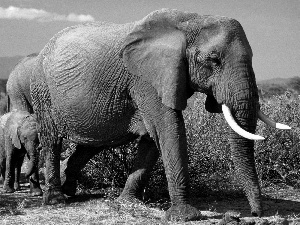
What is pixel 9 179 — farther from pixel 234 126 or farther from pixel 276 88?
pixel 276 88

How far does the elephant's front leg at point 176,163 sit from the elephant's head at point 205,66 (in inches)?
8.2

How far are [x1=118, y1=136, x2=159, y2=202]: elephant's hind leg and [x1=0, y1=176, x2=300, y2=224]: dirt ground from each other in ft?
1.22

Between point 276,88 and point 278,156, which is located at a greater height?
point 278,156

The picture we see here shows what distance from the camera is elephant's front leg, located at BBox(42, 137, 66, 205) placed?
8273mm

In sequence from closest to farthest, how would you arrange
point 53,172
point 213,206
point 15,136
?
point 213,206
point 53,172
point 15,136

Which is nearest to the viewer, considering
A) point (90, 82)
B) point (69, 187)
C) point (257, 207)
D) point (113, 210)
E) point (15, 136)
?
point (257, 207)

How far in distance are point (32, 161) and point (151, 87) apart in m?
2.82

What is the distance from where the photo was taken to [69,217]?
714 cm

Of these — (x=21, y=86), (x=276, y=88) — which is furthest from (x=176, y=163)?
(x=276, y=88)

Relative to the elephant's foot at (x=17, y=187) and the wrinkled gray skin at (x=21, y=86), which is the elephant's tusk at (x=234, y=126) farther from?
the wrinkled gray skin at (x=21, y=86)

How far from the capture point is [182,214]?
665 cm

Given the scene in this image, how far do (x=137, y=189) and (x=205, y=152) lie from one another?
186 centimetres

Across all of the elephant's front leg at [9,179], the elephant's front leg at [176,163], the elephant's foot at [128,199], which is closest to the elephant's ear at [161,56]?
the elephant's front leg at [176,163]

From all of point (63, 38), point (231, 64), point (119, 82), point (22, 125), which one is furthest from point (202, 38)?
point (22, 125)
